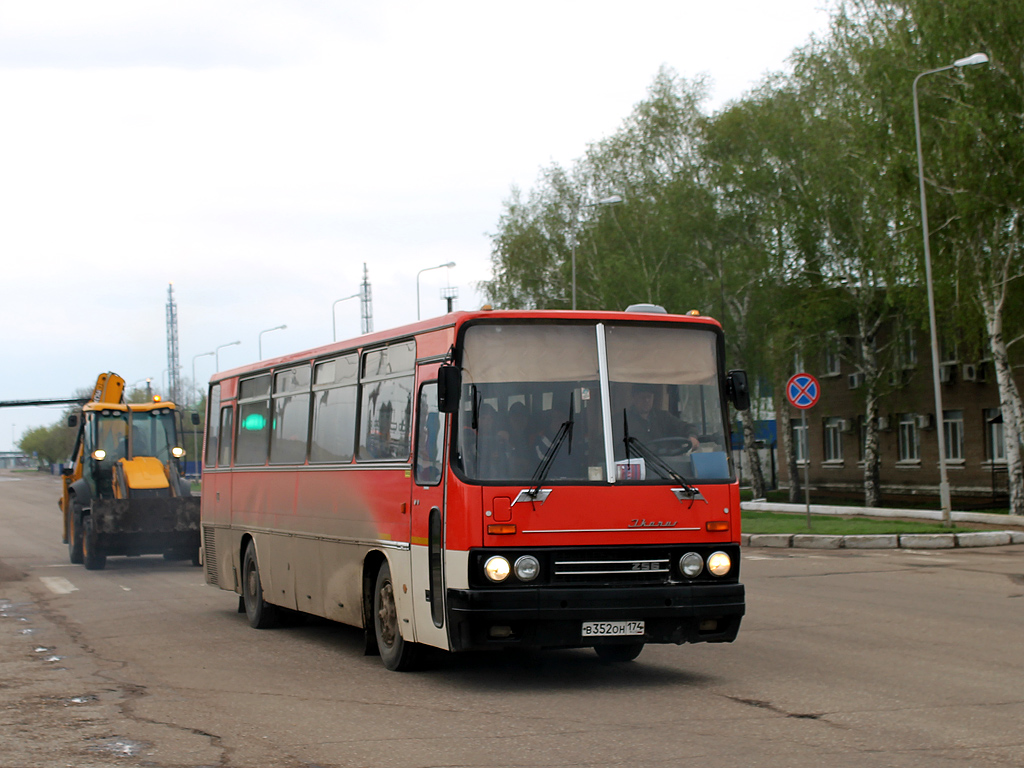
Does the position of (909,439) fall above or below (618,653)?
above

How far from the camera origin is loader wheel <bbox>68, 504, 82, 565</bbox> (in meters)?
24.2

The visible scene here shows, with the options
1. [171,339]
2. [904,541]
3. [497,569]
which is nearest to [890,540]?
[904,541]

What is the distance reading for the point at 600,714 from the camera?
316 inches

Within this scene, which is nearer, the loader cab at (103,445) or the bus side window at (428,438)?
the bus side window at (428,438)

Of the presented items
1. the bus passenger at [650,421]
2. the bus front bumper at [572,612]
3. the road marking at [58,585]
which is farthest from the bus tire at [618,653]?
the road marking at [58,585]

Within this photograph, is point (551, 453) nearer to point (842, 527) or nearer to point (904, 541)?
point (904, 541)

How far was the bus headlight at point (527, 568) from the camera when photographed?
868 centimetres

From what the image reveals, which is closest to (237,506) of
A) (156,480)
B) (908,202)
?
(156,480)

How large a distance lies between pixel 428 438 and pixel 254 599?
506cm

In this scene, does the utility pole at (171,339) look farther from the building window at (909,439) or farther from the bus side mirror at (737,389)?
the bus side mirror at (737,389)

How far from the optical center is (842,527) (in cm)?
2677

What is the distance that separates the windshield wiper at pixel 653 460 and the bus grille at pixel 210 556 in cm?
766

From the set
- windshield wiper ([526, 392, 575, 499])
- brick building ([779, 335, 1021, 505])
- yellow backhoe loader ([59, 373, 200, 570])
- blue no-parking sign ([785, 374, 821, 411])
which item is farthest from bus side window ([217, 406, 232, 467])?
brick building ([779, 335, 1021, 505])

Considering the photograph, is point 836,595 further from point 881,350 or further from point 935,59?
point 881,350
